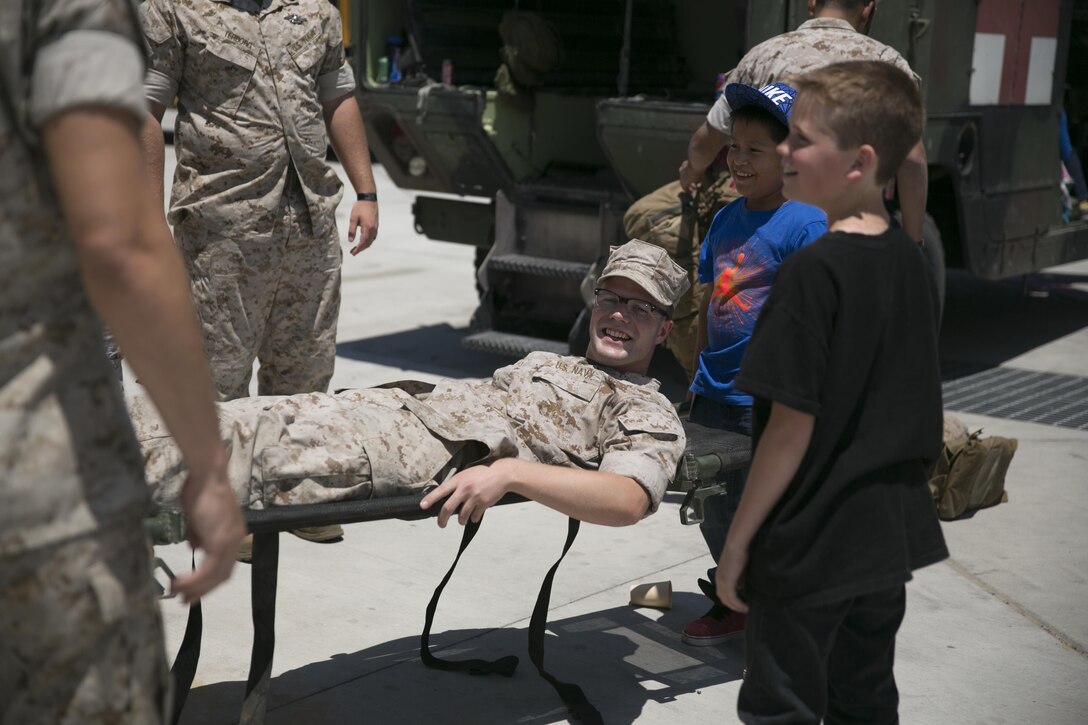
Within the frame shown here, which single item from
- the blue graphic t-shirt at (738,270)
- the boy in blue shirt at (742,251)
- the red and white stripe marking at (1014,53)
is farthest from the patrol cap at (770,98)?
the red and white stripe marking at (1014,53)

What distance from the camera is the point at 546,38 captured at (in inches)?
277

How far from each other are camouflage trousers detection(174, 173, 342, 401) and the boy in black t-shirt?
2132 millimetres

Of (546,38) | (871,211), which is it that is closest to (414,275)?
(546,38)

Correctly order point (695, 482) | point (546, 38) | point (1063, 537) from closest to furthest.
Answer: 1. point (695, 482)
2. point (1063, 537)
3. point (546, 38)

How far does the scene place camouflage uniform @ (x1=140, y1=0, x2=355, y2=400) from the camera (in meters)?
3.91

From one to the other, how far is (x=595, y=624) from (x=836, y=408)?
1743 mm

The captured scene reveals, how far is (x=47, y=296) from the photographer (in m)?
1.54

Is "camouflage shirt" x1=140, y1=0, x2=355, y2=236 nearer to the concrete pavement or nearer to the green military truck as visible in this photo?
the concrete pavement

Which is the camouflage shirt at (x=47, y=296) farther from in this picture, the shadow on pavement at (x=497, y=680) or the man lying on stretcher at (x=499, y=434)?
the shadow on pavement at (x=497, y=680)

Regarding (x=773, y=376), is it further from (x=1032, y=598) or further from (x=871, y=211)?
(x=1032, y=598)

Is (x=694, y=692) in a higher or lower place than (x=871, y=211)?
lower

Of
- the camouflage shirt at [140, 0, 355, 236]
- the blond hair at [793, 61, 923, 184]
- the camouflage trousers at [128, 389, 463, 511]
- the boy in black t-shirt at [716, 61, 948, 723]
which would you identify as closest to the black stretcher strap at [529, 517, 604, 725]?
the camouflage trousers at [128, 389, 463, 511]

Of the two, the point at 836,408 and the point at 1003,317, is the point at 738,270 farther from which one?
the point at 1003,317

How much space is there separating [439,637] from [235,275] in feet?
4.01
